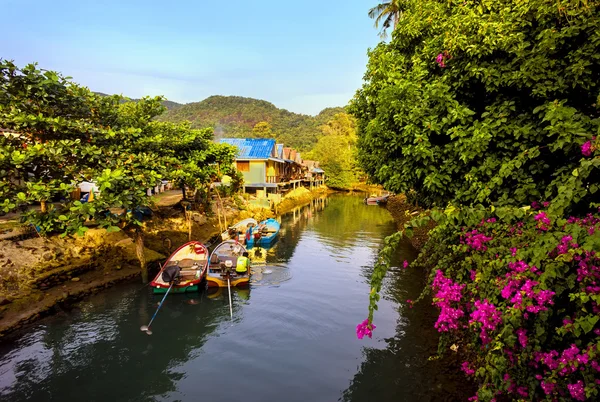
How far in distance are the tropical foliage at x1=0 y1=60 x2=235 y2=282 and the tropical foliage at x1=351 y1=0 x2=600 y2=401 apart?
10.4 meters

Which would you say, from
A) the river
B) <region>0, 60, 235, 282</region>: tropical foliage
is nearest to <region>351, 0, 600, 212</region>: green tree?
the river

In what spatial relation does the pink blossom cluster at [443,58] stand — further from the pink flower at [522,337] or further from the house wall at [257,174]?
the house wall at [257,174]

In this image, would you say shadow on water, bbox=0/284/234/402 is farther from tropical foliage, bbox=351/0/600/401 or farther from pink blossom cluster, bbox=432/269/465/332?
tropical foliage, bbox=351/0/600/401

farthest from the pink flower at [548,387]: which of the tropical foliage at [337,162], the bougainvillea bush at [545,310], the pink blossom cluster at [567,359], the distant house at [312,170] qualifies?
the tropical foliage at [337,162]

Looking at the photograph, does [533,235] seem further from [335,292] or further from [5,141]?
[5,141]

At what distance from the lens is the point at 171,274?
50.7 feet

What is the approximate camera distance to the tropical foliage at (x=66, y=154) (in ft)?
41.4

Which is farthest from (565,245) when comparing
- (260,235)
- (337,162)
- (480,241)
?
(337,162)

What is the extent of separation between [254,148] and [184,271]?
29056 mm

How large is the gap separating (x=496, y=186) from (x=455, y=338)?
5305 millimetres

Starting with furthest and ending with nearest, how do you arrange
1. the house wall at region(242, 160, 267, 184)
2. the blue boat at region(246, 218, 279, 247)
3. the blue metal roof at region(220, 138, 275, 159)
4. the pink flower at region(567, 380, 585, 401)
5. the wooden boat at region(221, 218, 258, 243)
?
the house wall at region(242, 160, 267, 184)
the blue metal roof at region(220, 138, 275, 159)
the blue boat at region(246, 218, 279, 247)
the wooden boat at region(221, 218, 258, 243)
the pink flower at region(567, 380, 585, 401)

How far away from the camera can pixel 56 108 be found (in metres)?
14.6

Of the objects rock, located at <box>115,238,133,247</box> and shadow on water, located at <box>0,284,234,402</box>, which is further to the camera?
rock, located at <box>115,238,133,247</box>

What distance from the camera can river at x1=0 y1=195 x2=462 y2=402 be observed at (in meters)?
9.63
